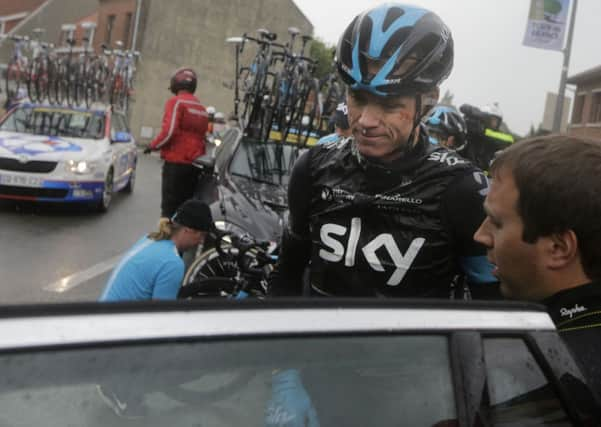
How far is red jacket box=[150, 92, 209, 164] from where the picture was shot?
7984 millimetres

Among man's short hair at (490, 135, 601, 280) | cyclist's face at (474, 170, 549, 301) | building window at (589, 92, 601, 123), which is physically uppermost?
building window at (589, 92, 601, 123)

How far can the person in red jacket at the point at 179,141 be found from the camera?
26.2 ft

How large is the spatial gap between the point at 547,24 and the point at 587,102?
33.4 meters

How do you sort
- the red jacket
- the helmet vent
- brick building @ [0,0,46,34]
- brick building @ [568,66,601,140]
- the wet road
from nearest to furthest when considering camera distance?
the helmet vent
the wet road
the red jacket
brick building @ [568,66,601,140]
brick building @ [0,0,46,34]

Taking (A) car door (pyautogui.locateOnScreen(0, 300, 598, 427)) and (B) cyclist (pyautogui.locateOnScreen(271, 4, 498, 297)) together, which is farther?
(B) cyclist (pyautogui.locateOnScreen(271, 4, 498, 297))

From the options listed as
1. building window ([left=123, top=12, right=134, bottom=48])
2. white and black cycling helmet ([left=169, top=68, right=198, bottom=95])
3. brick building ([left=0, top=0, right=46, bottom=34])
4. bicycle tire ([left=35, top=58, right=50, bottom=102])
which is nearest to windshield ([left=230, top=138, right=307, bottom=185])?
white and black cycling helmet ([left=169, top=68, right=198, bottom=95])

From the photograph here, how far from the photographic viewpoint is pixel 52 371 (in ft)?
3.65

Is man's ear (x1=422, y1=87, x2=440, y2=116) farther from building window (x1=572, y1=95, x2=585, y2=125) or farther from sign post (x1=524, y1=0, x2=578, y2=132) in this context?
building window (x1=572, y1=95, x2=585, y2=125)

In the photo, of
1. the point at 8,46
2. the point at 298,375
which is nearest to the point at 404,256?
the point at 298,375

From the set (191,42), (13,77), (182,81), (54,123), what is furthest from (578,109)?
(182,81)

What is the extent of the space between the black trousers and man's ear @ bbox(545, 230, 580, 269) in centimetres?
661

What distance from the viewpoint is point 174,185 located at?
806cm

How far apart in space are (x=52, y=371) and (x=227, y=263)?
4544 millimetres

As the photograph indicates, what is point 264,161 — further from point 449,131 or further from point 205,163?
point 449,131
